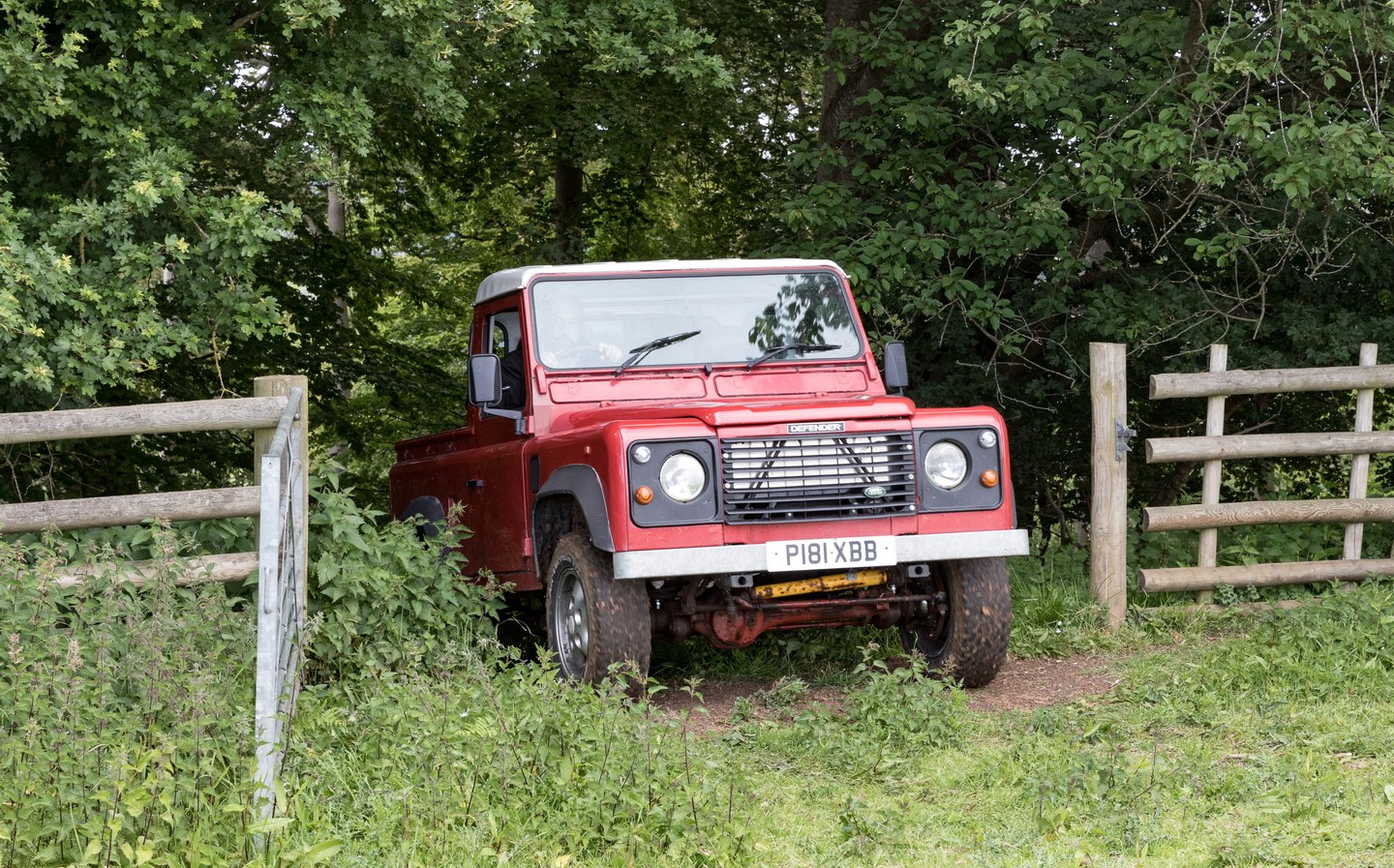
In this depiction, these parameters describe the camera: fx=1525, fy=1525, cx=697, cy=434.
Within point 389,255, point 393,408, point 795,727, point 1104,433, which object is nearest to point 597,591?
point 795,727

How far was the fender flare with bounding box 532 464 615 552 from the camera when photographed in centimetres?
671

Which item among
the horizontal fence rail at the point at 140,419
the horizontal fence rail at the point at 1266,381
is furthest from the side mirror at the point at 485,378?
the horizontal fence rail at the point at 1266,381

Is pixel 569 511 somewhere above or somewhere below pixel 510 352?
below

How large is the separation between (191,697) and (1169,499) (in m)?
10.9

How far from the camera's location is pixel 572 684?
7.05 metres

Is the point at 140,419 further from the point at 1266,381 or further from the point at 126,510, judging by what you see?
the point at 1266,381

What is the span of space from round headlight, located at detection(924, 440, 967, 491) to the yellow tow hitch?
0.55 meters

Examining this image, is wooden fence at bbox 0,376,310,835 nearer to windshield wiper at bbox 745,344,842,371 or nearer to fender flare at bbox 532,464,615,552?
fender flare at bbox 532,464,615,552

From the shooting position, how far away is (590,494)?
6.85 m

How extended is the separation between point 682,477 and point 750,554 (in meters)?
0.45

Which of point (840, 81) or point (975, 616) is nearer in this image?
point (975, 616)

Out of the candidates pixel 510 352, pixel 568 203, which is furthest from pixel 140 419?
pixel 568 203

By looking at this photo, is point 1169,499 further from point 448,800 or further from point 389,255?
point 448,800

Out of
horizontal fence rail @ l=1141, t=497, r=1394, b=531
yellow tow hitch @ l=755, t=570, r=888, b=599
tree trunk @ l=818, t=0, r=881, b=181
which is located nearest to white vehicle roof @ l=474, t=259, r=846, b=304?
yellow tow hitch @ l=755, t=570, r=888, b=599
